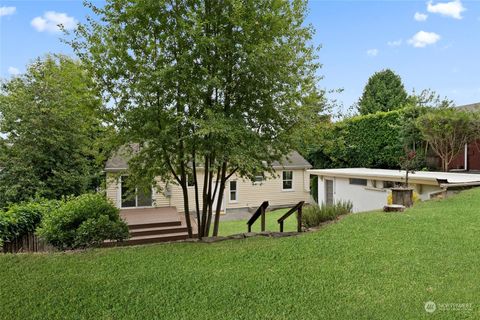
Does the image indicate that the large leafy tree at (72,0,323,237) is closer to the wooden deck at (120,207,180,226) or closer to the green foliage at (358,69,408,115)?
the wooden deck at (120,207,180,226)

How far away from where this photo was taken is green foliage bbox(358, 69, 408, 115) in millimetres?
26844

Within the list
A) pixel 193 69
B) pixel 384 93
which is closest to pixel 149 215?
pixel 193 69

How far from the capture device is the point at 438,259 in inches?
170

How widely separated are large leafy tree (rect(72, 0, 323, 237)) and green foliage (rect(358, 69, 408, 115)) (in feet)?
78.2

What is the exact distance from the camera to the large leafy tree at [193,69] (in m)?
5.29

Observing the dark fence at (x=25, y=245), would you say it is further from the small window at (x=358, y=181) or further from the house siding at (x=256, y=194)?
the small window at (x=358, y=181)

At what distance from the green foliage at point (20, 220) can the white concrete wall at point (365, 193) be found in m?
10.3

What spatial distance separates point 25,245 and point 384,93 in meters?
27.8

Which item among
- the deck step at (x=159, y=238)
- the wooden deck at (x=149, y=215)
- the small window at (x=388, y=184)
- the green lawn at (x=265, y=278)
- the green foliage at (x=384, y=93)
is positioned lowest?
the deck step at (x=159, y=238)

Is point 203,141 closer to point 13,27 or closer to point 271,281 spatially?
point 271,281

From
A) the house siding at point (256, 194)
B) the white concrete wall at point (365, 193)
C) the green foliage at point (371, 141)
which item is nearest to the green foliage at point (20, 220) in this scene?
the house siding at point (256, 194)

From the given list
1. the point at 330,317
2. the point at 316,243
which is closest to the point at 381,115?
the point at 316,243

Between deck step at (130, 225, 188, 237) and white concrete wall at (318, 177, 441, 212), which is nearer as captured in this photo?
white concrete wall at (318, 177, 441, 212)

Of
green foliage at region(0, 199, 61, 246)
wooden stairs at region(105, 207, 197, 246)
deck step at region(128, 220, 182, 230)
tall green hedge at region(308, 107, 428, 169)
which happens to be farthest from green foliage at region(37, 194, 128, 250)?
tall green hedge at region(308, 107, 428, 169)
